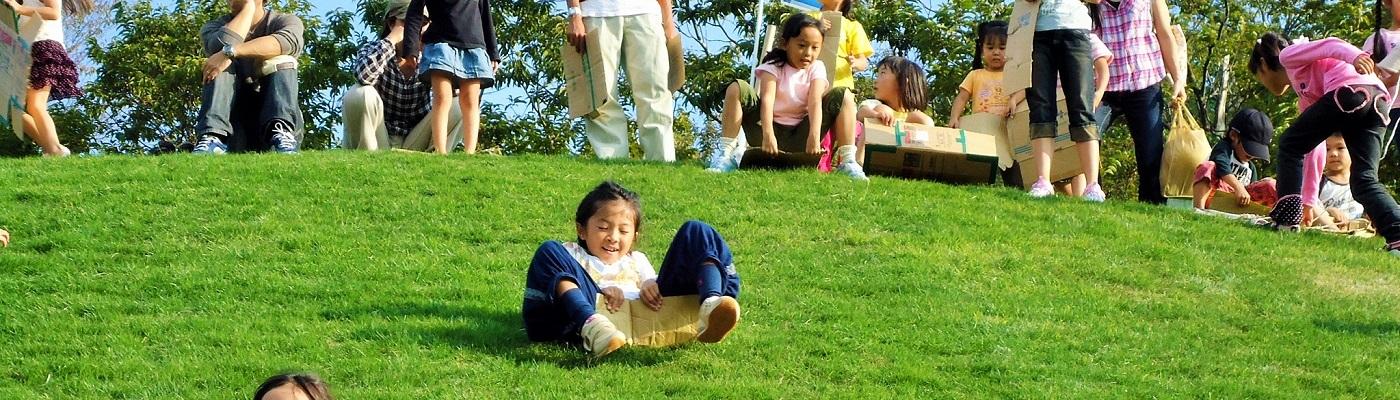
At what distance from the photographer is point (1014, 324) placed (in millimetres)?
9008

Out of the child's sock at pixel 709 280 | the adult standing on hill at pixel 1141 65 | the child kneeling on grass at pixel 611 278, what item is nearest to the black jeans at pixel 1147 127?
the adult standing on hill at pixel 1141 65

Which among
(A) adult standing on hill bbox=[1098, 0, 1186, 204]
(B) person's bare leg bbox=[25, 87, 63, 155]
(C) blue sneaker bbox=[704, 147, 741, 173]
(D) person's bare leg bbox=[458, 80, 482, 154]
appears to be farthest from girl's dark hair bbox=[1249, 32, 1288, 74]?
(B) person's bare leg bbox=[25, 87, 63, 155]

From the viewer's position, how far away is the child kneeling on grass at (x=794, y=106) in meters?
13.0

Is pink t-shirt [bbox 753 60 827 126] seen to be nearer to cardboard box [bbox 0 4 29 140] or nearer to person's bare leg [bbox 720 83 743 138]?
person's bare leg [bbox 720 83 743 138]

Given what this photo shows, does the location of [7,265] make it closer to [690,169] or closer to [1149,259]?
[690,169]

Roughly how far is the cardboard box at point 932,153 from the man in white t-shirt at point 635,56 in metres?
1.58

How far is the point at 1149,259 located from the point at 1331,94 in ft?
6.32

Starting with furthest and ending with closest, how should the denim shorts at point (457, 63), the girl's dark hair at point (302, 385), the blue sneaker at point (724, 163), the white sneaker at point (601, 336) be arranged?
the denim shorts at point (457, 63) → the blue sneaker at point (724, 163) → the white sneaker at point (601, 336) → the girl's dark hair at point (302, 385)

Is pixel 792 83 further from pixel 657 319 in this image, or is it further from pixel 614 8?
pixel 657 319

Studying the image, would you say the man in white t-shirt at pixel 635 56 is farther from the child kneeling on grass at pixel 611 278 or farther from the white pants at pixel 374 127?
the child kneeling on grass at pixel 611 278

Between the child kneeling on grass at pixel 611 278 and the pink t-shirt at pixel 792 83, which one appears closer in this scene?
the child kneeling on grass at pixel 611 278

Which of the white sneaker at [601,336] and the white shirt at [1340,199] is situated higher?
the white shirt at [1340,199]

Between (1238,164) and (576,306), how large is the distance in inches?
306

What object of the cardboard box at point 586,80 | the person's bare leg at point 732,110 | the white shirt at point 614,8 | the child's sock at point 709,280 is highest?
the white shirt at point 614,8
